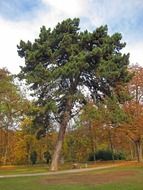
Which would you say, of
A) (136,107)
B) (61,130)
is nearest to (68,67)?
(61,130)

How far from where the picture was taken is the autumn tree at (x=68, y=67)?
36281 millimetres

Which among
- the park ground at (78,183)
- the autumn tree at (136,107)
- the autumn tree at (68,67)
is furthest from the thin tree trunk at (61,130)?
the park ground at (78,183)

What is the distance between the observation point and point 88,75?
3897cm

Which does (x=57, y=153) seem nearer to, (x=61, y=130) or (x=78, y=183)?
(x=61, y=130)

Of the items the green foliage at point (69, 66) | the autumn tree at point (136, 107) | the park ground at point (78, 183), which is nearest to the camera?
the park ground at point (78, 183)

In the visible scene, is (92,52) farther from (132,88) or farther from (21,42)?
(132,88)

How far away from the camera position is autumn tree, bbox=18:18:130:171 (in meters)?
36.3

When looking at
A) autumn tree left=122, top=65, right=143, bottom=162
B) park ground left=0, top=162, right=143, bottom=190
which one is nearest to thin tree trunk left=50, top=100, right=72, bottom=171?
autumn tree left=122, top=65, right=143, bottom=162

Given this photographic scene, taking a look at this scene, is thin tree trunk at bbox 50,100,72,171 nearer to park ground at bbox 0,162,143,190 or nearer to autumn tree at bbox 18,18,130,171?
autumn tree at bbox 18,18,130,171

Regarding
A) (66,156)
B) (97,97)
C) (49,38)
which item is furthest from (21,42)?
(66,156)

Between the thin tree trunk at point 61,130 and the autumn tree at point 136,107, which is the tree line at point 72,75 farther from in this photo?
the autumn tree at point 136,107

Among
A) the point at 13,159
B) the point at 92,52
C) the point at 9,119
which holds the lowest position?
the point at 13,159

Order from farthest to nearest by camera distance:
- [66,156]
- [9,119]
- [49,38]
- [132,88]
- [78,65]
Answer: [66,156] → [9,119] → [132,88] → [49,38] → [78,65]

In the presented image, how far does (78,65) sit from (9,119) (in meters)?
21.1
